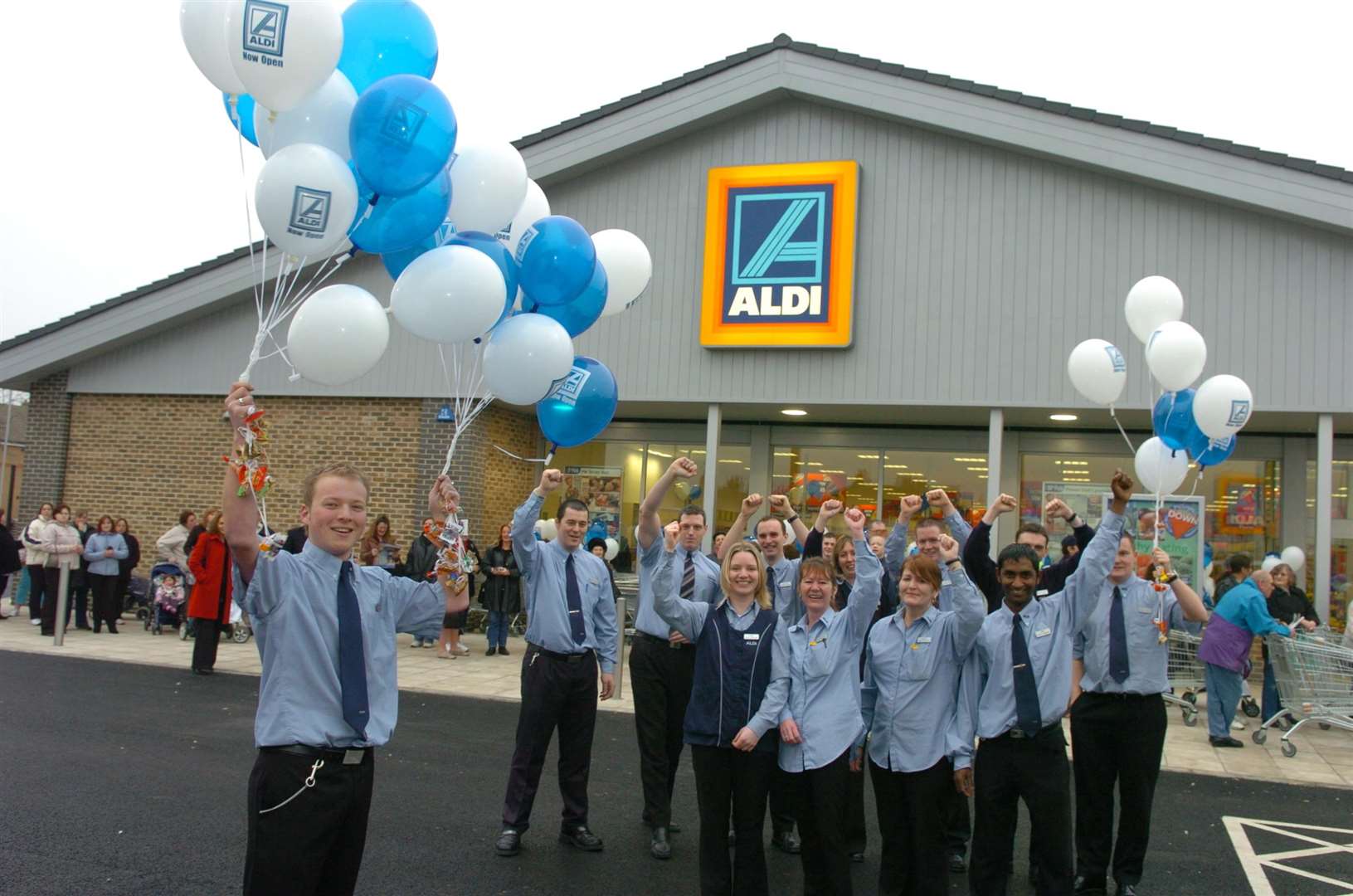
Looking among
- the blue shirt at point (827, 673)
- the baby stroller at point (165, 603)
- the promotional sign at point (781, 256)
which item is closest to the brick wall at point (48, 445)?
the baby stroller at point (165, 603)

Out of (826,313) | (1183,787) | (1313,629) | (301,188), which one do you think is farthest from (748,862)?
(826,313)

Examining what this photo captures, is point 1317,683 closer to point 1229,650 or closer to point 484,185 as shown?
point 1229,650

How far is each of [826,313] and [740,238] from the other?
1.57 meters

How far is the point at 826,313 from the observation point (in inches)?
552

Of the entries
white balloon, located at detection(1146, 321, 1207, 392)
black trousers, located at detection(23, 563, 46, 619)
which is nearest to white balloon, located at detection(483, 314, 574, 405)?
white balloon, located at detection(1146, 321, 1207, 392)

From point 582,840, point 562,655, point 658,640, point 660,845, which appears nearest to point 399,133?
point 562,655

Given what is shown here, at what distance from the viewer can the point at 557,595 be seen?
6.22m

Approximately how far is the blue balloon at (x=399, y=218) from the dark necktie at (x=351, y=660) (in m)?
2.08

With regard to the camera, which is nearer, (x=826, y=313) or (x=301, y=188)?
(x=301, y=188)

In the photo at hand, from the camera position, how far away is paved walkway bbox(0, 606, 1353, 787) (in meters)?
9.22

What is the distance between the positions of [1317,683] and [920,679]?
686 cm

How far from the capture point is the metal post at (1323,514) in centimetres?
1230

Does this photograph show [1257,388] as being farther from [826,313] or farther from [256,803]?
[256,803]

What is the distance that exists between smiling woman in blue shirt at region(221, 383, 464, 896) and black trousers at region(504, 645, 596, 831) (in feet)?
8.17
